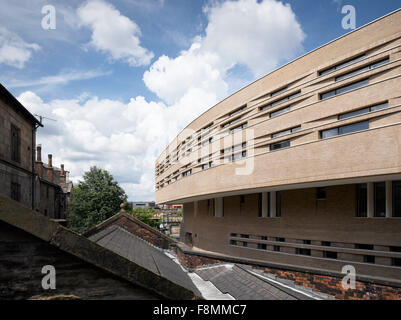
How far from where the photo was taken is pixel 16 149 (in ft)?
59.2

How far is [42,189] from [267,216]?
25736mm

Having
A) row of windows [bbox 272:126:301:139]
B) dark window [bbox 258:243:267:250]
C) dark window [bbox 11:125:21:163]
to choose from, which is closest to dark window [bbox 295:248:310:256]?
dark window [bbox 258:243:267:250]

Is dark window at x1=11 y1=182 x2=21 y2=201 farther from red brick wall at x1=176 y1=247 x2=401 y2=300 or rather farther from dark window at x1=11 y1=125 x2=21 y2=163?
red brick wall at x1=176 y1=247 x2=401 y2=300

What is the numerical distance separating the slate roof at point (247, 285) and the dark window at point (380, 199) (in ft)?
24.0

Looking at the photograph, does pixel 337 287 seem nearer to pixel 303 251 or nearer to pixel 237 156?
pixel 303 251

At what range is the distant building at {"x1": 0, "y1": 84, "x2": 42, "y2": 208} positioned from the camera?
1612 cm

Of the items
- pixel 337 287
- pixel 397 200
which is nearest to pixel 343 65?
pixel 397 200

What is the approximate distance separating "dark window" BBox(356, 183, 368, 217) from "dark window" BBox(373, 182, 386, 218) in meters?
0.46

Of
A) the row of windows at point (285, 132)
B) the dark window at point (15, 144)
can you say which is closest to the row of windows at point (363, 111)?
the row of windows at point (285, 132)

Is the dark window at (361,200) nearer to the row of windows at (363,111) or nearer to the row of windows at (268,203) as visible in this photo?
the row of windows at (363,111)

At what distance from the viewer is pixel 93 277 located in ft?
10.2

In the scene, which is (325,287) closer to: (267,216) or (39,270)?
(39,270)

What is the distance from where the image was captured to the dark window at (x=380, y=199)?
13.9m
